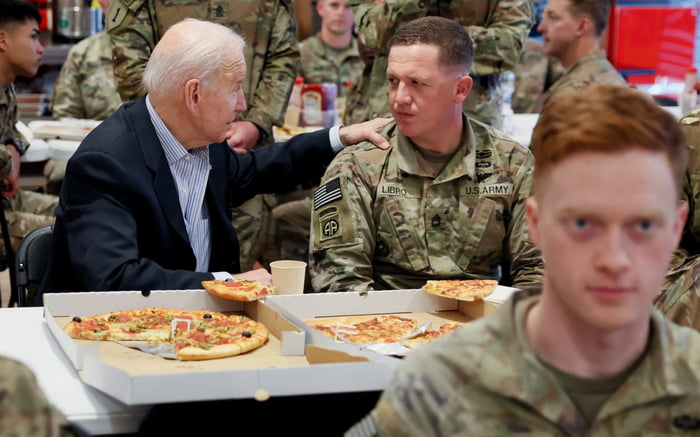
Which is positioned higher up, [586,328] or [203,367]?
[586,328]

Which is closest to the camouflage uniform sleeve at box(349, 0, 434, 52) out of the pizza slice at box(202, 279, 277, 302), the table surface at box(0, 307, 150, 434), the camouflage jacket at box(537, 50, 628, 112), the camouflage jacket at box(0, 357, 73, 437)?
the camouflage jacket at box(537, 50, 628, 112)

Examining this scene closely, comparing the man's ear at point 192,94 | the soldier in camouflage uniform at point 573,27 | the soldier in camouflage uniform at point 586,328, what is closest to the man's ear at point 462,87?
the man's ear at point 192,94

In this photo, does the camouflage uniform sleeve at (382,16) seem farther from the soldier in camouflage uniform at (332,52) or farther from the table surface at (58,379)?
the soldier in camouflage uniform at (332,52)

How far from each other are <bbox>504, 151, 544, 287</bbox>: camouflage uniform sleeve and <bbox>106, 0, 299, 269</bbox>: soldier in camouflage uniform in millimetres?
1202

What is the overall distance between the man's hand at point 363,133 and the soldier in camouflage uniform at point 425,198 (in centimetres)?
4

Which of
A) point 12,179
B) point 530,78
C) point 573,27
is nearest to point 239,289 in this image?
point 12,179

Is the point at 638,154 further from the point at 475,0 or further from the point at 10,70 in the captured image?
the point at 10,70

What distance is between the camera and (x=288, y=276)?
8.18 ft

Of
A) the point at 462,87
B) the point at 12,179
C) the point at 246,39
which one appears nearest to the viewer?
the point at 462,87

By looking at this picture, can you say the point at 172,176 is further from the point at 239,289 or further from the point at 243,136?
the point at 243,136

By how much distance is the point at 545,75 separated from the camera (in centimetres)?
745

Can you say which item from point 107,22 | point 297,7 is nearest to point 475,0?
point 107,22

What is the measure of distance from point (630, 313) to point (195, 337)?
3.76ft

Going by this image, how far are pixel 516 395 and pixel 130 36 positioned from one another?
3.06 meters
